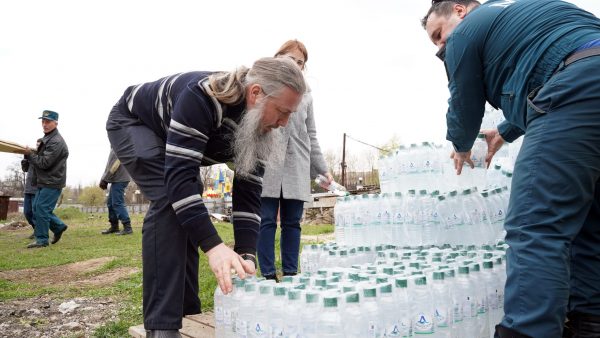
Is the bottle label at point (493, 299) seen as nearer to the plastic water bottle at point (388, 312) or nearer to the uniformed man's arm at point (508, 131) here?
the plastic water bottle at point (388, 312)

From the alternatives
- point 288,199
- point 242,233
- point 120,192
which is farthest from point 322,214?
point 242,233

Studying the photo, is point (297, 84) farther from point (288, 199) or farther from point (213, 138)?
point (288, 199)

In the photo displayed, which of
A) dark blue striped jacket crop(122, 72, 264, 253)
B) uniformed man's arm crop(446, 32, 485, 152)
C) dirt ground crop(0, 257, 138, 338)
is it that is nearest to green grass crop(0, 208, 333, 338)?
dirt ground crop(0, 257, 138, 338)

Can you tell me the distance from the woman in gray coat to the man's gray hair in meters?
1.59

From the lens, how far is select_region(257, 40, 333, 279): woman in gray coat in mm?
3871

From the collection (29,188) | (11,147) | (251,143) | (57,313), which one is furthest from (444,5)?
(29,188)

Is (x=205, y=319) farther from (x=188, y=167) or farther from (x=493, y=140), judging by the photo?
(x=493, y=140)

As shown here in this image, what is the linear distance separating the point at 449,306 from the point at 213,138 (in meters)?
1.28

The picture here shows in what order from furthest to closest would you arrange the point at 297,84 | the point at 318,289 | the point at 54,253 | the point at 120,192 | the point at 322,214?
the point at 322,214, the point at 120,192, the point at 54,253, the point at 297,84, the point at 318,289

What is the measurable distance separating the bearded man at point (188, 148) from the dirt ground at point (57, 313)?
61.4 inches

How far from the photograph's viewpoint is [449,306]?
6.32ft

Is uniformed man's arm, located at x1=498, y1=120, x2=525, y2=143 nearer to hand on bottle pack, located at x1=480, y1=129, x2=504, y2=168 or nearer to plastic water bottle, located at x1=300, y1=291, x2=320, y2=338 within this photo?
hand on bottle pack, located at x1=480, y1=129, x2=504, y2=168

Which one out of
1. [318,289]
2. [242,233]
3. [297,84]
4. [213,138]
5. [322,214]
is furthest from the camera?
[322,214]

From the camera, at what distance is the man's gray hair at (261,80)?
2129mm
